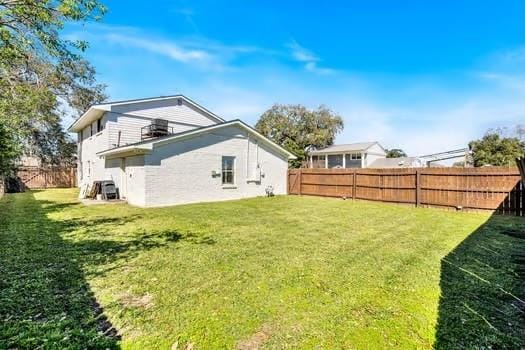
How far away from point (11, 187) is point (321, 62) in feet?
65.8

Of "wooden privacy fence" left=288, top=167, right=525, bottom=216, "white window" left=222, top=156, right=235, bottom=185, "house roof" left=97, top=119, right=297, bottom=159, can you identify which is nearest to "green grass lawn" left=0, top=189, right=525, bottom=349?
"wooden privacy fence" left=288, top=167, right=525, bottom=216

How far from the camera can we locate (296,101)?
116ft

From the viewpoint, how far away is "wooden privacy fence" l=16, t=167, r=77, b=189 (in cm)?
2072

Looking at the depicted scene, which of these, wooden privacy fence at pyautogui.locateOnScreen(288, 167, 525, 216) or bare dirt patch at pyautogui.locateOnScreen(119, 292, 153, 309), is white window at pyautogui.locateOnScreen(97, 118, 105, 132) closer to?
wooden privacy fence at pyautogui.locateOnScreen(288, 167, 525, 216)

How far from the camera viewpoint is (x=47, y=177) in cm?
2172

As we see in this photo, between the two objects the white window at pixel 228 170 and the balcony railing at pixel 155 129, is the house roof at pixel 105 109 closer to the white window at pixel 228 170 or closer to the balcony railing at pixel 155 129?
the balcony railing at pixel 155 129

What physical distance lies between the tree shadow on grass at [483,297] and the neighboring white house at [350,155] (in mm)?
25777

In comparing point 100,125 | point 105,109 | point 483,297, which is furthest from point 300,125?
point 483,297

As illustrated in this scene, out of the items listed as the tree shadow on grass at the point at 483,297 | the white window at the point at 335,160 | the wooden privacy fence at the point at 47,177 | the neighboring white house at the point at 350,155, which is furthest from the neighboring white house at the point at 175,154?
the white window at the point at 335,160

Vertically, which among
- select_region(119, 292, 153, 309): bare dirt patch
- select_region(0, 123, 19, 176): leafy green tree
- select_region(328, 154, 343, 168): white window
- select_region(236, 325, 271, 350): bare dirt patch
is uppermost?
select_region(328, 154, 343, 168): white window

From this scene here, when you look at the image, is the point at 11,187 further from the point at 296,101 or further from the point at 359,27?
the point at 296,101

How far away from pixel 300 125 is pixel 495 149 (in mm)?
21061

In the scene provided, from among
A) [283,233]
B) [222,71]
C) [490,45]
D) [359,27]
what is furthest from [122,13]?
[490,45]

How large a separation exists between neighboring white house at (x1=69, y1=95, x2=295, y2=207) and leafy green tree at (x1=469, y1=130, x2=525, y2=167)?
1015 inches
